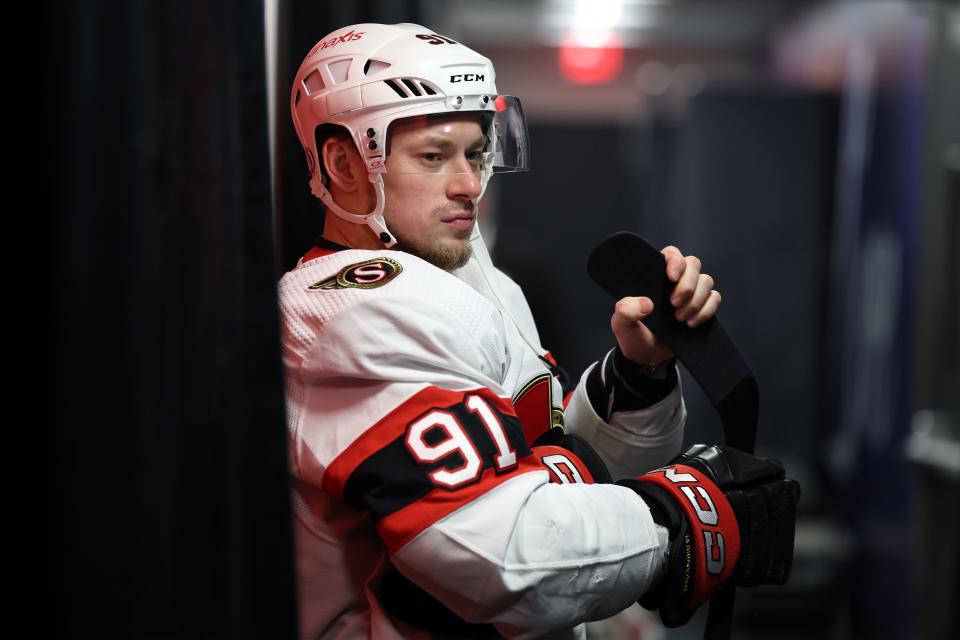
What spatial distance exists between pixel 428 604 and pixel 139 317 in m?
0.32

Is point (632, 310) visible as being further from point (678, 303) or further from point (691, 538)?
point (691, 538)

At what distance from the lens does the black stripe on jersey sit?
743 millimetres

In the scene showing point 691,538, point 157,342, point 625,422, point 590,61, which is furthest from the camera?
point 590,61

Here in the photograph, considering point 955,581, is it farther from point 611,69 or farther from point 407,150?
point 611,69

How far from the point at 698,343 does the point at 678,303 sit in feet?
0.14

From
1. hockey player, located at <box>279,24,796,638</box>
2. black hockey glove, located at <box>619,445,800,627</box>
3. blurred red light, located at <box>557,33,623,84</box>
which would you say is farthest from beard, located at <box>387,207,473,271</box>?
blurred red light, located at <box>557,33,623,84</box>

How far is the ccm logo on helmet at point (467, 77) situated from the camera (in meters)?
0.82

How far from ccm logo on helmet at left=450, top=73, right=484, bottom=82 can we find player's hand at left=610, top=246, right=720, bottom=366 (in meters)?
0.20

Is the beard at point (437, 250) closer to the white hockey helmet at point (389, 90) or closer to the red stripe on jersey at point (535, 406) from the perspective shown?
the white hockey helmet at point (389, 90)

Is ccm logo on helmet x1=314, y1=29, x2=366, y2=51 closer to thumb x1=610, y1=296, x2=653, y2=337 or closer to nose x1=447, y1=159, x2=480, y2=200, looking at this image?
nose x1=447, y1=159, x2=480, y2=200

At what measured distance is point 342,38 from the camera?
847 mm

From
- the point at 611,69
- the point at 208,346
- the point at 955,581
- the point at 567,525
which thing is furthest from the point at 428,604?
the point at 611,69

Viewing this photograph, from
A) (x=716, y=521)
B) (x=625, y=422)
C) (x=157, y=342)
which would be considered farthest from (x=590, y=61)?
(x=157, y=342)

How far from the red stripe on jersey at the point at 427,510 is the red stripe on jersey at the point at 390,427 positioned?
5cm
